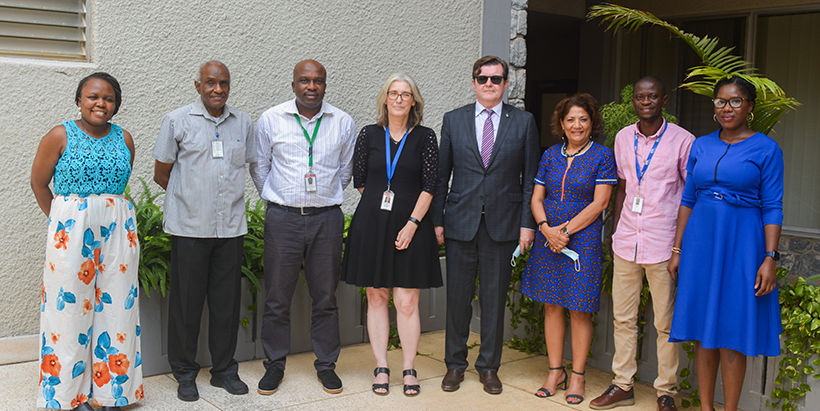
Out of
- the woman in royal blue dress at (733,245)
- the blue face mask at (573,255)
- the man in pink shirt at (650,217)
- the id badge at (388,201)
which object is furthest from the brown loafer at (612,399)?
the id badge at (388,201)

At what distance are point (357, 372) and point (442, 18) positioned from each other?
3407 millimetres

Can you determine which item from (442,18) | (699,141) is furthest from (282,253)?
(442,18)

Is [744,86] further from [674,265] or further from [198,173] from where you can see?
[198,173]

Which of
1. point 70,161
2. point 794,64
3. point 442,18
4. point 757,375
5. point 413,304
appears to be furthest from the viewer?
point 794,64

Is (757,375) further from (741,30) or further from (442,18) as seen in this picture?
(741,30)

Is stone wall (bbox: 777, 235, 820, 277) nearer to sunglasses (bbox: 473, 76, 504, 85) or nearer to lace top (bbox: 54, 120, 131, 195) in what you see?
sunglasses (bbox: 473, 76, 504, 85)

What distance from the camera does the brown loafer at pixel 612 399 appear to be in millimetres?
3979

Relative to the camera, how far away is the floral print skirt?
3393 mm

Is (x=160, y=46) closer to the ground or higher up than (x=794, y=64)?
closer to the ground

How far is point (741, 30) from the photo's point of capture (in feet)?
26.5

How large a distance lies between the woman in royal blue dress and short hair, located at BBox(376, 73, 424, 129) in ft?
5.20

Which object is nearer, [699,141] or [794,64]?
[699,141]

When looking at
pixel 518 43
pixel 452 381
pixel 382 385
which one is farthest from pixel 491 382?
pixel 518 43

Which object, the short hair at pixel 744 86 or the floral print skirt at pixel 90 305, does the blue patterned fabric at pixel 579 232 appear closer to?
the short hair at pixel 744 86
